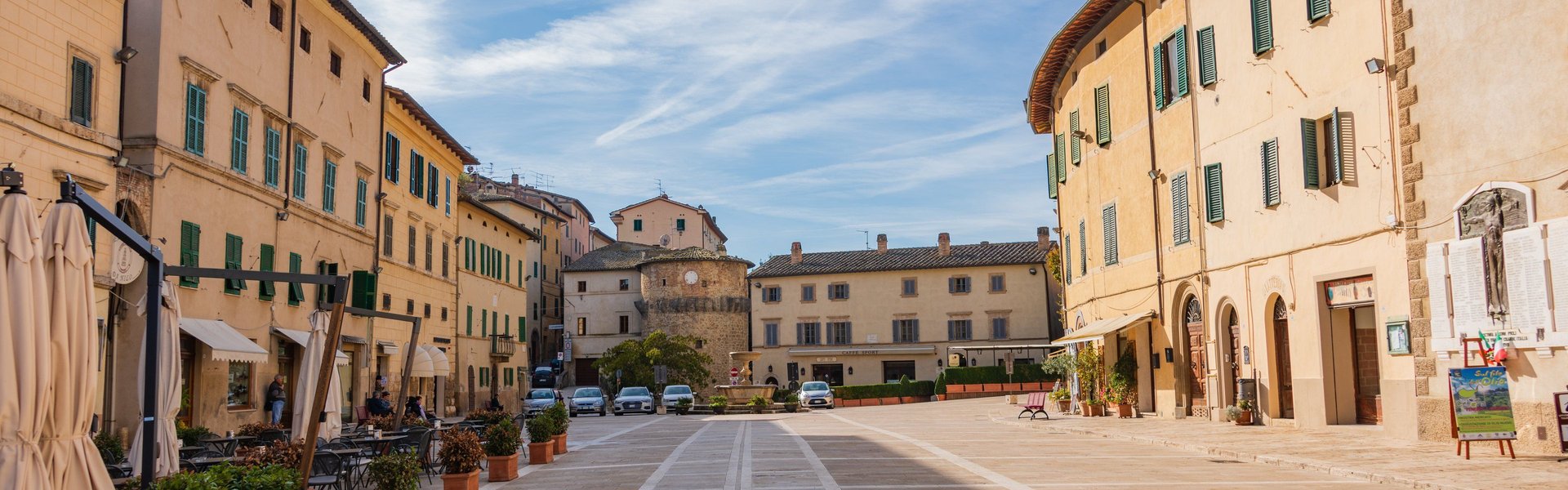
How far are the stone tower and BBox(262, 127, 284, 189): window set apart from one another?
4867cm

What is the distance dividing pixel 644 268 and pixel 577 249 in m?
14.7

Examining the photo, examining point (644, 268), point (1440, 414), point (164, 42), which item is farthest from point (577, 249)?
point (1440, 414)

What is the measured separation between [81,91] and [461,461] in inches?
420

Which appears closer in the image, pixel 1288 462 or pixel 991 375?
pixel 1288 462

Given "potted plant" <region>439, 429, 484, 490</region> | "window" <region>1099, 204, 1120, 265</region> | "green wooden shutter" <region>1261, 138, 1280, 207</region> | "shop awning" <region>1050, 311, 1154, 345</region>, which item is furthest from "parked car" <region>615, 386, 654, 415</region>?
"potted plant" <region>439, 429, 484, 490</region>

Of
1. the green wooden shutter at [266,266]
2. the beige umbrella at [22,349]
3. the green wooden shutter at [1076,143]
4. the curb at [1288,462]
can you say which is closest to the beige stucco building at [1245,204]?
the green wooden shutter at [1076,143]

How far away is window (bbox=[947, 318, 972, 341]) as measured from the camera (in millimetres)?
71188

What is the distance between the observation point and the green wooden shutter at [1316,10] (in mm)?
19812

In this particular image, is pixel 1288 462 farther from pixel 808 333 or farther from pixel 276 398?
pixel 808 333

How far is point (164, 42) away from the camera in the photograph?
20828mm

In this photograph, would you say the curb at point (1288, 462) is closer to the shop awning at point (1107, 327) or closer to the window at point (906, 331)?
the shop awning at point (1107, 327)

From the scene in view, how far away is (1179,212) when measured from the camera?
86.8 ft

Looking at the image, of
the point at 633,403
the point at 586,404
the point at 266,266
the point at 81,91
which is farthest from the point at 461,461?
the point at 633,403

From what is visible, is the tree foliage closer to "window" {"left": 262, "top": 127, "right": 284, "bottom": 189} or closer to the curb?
"window" {"left": 262, "top": 127, "right": 284, "bottom": 189}
